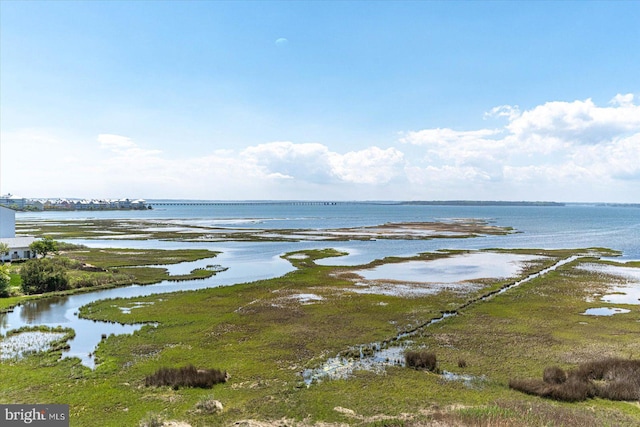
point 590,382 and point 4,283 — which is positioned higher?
point 4,283

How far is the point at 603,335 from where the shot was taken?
28125 millimetres

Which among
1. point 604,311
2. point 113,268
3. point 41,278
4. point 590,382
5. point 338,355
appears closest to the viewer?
point 590,382

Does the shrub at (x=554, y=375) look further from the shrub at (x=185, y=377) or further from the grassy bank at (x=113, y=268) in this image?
the grassy bank at (x=113, y=268)

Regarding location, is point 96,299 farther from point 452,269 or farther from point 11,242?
point 452,269

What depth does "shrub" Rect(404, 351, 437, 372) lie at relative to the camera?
2227 centimetres

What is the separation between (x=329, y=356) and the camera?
79.1ft

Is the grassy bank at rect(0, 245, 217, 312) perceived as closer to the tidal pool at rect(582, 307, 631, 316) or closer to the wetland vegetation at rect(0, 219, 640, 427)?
the wetland vegetation at rect(0, 219, 640, 427)

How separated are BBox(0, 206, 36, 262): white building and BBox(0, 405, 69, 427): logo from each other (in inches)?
1890

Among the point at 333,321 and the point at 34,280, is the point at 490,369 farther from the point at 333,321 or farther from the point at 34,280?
the point at 34,280

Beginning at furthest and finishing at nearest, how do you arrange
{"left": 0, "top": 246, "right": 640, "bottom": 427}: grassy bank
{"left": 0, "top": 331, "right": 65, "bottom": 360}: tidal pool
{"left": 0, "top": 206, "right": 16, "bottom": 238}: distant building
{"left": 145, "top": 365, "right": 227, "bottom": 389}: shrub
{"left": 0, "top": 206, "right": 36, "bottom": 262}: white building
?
{"left": 0, "top": 206, "right": 16, "bottom": 238}: distant building, {"left": 0, "top": 206, "right": 36, "bottom": 262}: white building, {"left": 0, "top": 331, "right": 65, "bottom": 360}: tidal pool, {"left": 145, "top": 365, "right": 227, "bottom": 389}: shrub, {"left": 0, "top": 246, "right": 640, "bottom": 427}: grassy bank

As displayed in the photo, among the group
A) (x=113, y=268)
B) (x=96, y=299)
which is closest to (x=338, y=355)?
(x=96, y=299)

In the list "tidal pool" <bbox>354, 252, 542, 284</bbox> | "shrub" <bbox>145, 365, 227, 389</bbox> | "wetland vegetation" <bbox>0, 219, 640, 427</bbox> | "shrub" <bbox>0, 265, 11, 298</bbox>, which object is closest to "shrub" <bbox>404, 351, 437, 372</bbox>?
"wetland vegetation" <bbox>0, 219, 640, 427</bbox>

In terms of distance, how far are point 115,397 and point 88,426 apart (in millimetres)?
2533

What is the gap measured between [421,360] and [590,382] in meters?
8.14
